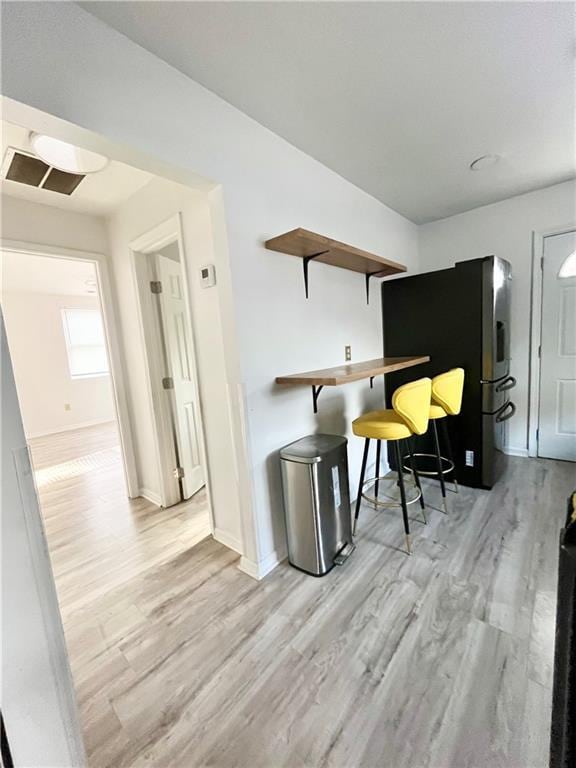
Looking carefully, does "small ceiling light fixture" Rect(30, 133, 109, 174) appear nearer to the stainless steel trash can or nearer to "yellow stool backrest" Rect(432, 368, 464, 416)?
the stainless steel trash can

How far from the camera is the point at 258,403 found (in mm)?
1766

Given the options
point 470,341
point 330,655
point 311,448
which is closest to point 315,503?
point 311,448

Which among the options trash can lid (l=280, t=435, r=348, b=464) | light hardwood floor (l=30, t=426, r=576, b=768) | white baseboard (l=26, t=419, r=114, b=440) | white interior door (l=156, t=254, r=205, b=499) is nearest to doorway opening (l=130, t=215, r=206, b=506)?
white interior door (l=156, t=254, r=205, b=499)

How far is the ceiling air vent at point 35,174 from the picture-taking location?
1796 millimetres

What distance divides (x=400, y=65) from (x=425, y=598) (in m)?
2.51

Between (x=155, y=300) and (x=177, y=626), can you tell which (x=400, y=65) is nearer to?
(x=155, y=300)

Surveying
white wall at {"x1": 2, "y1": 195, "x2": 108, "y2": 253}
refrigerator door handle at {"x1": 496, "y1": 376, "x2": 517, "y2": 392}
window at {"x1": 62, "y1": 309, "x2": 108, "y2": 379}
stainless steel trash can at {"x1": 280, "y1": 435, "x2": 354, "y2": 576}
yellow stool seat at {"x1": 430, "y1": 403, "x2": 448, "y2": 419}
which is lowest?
stainless steel trash can at {"x1": 280, "y1": 435, "x2": 354, "y2": 576}

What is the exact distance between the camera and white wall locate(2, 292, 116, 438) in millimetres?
5309

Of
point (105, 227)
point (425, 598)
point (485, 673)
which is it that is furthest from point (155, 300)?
point (485, 673)

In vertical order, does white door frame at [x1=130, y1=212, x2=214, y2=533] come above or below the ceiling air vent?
below

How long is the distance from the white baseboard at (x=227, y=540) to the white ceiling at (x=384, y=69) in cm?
250

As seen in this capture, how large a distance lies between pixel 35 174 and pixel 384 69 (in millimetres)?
2041

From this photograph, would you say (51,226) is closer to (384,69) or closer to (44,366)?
(384,69)

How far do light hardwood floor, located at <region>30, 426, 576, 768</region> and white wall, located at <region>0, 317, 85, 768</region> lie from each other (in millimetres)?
822
